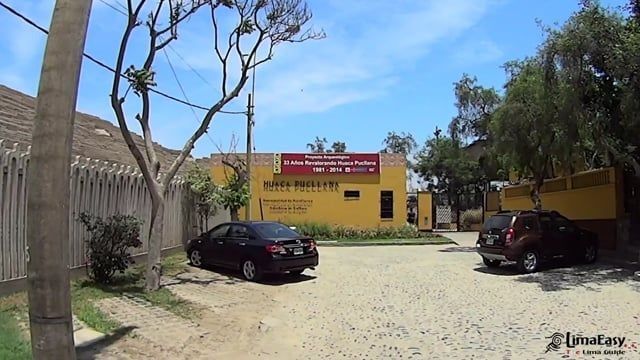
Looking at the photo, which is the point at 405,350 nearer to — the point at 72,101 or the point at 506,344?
the point at 506,344

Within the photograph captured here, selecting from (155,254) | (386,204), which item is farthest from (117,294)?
(386,204)

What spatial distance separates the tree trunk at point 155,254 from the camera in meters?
12.1

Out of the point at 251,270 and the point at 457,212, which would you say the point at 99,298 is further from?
the point at 457,212

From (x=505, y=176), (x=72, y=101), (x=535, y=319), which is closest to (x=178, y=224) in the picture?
(x=535, y=319)

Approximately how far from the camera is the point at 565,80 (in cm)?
1555

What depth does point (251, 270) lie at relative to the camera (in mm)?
14750

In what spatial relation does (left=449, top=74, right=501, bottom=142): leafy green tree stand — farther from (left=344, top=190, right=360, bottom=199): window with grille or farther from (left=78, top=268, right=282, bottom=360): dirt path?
(left=78, top=268, right=282, bottom=360): dirt path

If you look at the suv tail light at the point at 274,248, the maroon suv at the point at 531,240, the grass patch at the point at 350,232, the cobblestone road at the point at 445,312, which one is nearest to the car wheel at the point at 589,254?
the maroon suv at the point at 531,240

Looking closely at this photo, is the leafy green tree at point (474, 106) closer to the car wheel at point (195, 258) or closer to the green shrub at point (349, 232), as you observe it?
the green shrub at point (349, 232)

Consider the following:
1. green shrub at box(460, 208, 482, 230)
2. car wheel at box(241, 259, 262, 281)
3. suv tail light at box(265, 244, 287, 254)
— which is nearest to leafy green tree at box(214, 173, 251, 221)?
car wheel at box(241, 259, 262, 281)

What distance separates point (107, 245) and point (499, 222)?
10486 mm

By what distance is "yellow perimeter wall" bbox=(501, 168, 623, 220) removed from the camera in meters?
20.0

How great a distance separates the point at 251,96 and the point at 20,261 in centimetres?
1860

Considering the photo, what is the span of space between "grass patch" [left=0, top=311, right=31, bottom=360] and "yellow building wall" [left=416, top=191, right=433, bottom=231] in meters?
32.1
